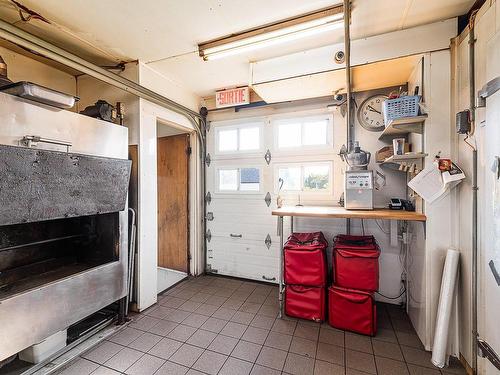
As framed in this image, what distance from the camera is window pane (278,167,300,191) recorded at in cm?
321

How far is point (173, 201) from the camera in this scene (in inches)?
150

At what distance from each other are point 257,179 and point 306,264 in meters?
1.45

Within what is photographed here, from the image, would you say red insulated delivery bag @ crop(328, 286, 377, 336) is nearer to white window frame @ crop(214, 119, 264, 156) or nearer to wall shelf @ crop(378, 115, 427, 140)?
wall shelf @ crop(378, 115, 427, 140)

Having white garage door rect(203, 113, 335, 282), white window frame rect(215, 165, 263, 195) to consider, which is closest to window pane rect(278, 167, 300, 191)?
white garage door rect(203, 113, 335, 282)

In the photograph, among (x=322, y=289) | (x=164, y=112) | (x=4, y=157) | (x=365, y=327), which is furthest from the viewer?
(x=164, y=112)

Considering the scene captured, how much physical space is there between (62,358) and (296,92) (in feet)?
11.2

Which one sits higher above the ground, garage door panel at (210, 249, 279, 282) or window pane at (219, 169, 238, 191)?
window pane at (219, 169, 238, 191)

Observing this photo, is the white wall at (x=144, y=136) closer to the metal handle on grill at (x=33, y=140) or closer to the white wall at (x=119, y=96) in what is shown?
the white wall at (x=119, y=96)

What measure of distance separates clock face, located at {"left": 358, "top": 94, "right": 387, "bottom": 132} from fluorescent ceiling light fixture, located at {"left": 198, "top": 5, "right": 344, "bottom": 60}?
1.19 m

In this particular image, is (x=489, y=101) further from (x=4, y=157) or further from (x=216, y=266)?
(x=216, y=266)

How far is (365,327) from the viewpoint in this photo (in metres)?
2.21

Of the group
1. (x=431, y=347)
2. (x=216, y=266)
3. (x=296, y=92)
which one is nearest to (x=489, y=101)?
(x=296, y=92)

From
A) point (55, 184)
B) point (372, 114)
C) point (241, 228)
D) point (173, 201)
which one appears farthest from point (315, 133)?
point (55, 184)

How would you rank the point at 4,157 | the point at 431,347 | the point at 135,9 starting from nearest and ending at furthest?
1. the point at 4,157
2. the point at 135,9
3. the point at 431,347
